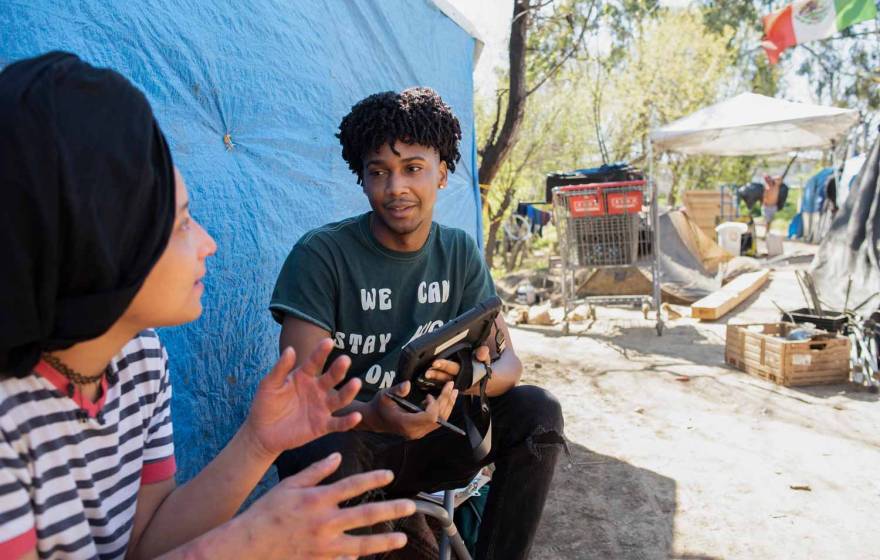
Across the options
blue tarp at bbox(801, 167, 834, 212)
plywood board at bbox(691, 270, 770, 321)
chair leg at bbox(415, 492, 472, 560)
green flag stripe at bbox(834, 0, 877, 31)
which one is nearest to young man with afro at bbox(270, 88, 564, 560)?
chair leg at bbox(415, 492, 472, 560)

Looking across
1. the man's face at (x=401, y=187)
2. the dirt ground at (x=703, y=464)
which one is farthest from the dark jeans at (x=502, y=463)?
the dirt ground at (x=703, y=464)

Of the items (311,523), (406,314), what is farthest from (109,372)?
(406,314)

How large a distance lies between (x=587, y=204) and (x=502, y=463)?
16.7ft

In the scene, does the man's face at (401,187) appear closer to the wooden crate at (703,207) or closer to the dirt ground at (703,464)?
the dirt ground at (703,464)

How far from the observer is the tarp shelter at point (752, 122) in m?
9.67

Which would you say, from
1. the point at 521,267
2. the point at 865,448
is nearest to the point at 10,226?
the point at 865,448

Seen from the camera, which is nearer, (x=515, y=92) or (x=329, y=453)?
(x=329, y=453)

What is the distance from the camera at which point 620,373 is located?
5645 millimetres

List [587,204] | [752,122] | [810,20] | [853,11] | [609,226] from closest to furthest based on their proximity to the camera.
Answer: [587,204] → [609,226] → [752,122] → [853,11] → [810,20]

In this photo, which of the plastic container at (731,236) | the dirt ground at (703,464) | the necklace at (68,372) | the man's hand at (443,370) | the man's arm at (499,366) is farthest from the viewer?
the plastic container at (731,236)

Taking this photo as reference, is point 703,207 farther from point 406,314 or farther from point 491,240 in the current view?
point 406,314

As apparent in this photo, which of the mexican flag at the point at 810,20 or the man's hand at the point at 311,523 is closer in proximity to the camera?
the man's hand at the point at 311,523

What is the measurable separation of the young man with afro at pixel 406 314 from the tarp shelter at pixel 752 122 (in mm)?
8456

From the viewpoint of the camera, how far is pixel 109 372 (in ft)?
4.21
